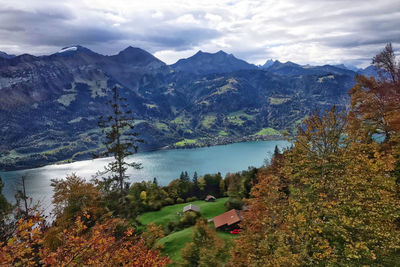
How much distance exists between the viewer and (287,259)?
1454 cm

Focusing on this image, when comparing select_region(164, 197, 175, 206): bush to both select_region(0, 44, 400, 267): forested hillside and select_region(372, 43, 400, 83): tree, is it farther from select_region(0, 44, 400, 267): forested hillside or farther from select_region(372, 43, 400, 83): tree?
select_region(372, 43, 400, 83): tree

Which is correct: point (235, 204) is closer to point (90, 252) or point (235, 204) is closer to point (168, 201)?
point (168, 201)

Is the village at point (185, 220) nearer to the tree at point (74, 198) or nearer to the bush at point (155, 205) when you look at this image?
the bush at point (155, 205)

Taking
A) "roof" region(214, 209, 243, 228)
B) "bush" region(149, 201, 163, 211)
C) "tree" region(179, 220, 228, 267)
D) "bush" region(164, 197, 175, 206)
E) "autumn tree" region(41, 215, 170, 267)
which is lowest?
"bush" region(164, 197, 175, 206)

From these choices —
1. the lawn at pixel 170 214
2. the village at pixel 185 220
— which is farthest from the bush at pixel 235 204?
the lawn at pixel 170 214

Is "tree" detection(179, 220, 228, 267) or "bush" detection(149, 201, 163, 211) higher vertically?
"tree" detection(179, 220, 228, 267)

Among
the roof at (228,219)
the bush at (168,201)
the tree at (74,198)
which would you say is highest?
the tree at (74,198)

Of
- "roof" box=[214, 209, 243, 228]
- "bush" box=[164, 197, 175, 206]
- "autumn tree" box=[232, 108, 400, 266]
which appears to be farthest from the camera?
"bush" box=[164, 197, 175, 206]

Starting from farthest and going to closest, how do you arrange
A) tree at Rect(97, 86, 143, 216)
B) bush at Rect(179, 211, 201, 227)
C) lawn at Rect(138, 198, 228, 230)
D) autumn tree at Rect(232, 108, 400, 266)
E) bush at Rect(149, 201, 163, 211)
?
bush at Rect(149, 201, 163, 211) → lawn at Rect(138, 198, 228, 230) → bush at Rect(179, 211, 201, 227) → tree at Rect(97, 86, 143, 216) → autumn tree at Rect(232, 108, 400, 266)

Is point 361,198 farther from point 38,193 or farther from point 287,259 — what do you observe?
point 38,193

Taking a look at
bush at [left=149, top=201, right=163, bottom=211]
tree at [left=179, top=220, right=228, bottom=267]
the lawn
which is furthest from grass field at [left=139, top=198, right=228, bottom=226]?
tree at [left=179, top=220, right=228, bottom=267]

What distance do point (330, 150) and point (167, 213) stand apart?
70.7 m

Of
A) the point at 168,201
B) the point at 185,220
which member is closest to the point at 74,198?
the point at 185,220

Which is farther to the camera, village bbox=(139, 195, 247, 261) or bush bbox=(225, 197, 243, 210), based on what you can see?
bush bbox=(225, 197, 243, 210)
